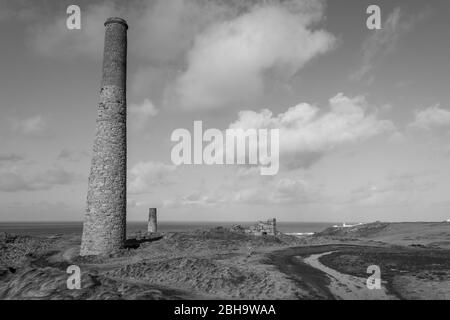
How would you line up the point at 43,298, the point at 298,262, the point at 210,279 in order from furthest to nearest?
1. the point at 298,262
2. the point at 210,279
3. the point at 43,298

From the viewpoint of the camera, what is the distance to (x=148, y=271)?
1560 cm

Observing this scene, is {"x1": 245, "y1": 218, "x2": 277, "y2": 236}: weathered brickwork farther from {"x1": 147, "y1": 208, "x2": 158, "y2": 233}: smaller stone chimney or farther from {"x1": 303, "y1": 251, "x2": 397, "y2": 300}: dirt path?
{"x1": 303, "y1": 251, "x2": 397, "y2": 300}: dirt path

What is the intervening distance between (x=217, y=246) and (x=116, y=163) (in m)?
9.48

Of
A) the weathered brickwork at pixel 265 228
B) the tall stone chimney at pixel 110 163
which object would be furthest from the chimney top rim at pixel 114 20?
the weathered brickwork at pixel 265 228

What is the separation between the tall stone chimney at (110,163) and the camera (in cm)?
2134

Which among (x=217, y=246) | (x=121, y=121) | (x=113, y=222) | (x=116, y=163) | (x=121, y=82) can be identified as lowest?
(x=217, y=246)

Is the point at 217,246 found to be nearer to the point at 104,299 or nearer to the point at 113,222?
the point at 113,222

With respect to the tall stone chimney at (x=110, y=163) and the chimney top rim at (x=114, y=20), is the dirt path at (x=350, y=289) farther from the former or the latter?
the chimney top rim at (x=114, y=20)

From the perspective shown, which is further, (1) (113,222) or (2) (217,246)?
(2) (217,246)

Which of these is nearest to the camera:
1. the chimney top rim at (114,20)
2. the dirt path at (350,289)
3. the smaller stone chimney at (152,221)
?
the dirt path at (350,289)

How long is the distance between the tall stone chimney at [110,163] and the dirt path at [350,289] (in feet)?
42.1

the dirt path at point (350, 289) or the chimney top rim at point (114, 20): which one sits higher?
the chimney top rim at point (114, 20)

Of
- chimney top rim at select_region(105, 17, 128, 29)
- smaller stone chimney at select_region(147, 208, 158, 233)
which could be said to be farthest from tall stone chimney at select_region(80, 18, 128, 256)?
smaller stone chimney at select_region(147, 208, 158, 233)
